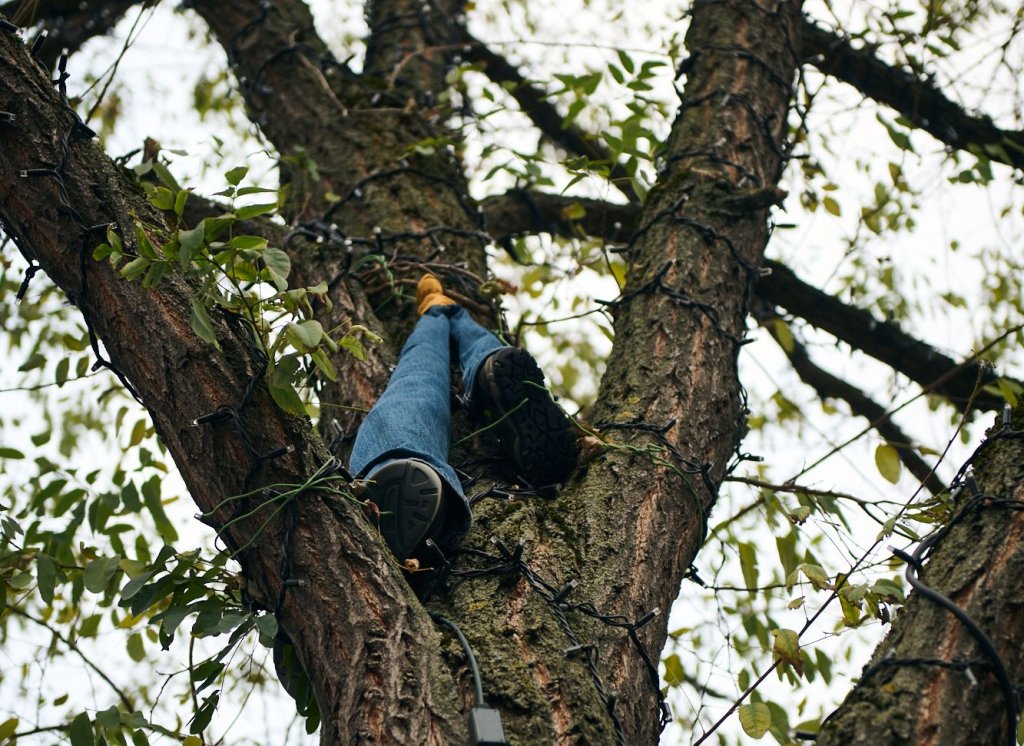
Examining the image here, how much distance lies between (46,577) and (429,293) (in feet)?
3.67

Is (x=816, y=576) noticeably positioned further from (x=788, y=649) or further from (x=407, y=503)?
(x=407, y=503)

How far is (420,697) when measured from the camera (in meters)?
1.66

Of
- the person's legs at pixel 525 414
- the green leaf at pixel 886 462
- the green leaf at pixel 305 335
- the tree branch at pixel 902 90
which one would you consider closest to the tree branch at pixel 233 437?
the green leaf at pixel 305 335

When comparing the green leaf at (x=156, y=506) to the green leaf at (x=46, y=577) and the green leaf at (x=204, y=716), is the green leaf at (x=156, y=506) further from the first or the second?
the green leaf at (x=204, y=716)

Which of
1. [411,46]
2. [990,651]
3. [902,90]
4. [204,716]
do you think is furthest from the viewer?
[411,46]

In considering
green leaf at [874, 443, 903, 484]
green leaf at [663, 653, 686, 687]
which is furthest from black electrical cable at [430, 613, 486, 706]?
green leaf at [874, 443, 903, 484]

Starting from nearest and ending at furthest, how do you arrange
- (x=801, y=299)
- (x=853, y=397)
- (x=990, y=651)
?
(x=990, y=651) → (x=801, y=299) → (x=853, y=397)

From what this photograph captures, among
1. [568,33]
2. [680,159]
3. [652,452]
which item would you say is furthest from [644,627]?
[568,33]

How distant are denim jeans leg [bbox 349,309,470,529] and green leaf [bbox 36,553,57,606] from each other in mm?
795

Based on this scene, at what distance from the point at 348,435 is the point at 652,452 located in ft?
2.32

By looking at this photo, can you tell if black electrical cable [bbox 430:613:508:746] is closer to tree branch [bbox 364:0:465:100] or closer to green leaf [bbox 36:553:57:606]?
green leaf [bbox 36:553:57:606]

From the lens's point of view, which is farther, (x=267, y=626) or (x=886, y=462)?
(x=886, y=462)

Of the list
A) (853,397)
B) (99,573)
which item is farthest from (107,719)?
(853,397)

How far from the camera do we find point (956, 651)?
61.0 inches
